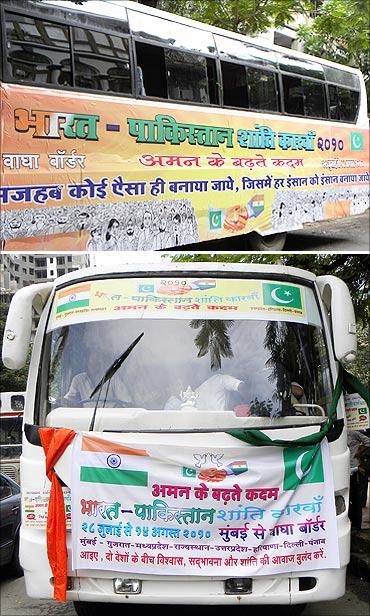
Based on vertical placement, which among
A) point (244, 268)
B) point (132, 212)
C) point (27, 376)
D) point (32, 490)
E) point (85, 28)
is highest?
point (85, 28)

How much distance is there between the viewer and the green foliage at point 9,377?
13.9ft

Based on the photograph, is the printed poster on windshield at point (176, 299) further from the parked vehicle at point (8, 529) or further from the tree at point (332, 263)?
the parked vehicle at point (8, 529)

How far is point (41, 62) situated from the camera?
354cm

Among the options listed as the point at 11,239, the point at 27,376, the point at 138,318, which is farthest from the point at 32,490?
the point at 11,239

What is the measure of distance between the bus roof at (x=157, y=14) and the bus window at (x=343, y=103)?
131mm

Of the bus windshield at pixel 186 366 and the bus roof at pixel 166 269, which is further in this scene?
the bus roof at pixel 166 269

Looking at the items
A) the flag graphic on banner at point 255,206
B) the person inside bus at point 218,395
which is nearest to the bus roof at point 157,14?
the flag graphic on banner at point 255,206

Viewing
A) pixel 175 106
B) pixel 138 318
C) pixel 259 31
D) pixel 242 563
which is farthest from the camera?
pixel 259 31

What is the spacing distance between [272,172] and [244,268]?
→ 0.77m

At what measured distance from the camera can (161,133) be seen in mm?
3840

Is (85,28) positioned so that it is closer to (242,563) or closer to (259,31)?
(259,31)

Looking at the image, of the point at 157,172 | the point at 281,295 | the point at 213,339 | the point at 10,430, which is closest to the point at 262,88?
the point at 157,172

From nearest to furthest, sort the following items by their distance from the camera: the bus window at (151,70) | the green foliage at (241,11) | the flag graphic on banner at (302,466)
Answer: the flag graphic on banner at (302,466), the bus window at (151,70), the green foliage at (241,11)

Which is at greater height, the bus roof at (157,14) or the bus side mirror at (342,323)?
the bus roof at (157,14)
